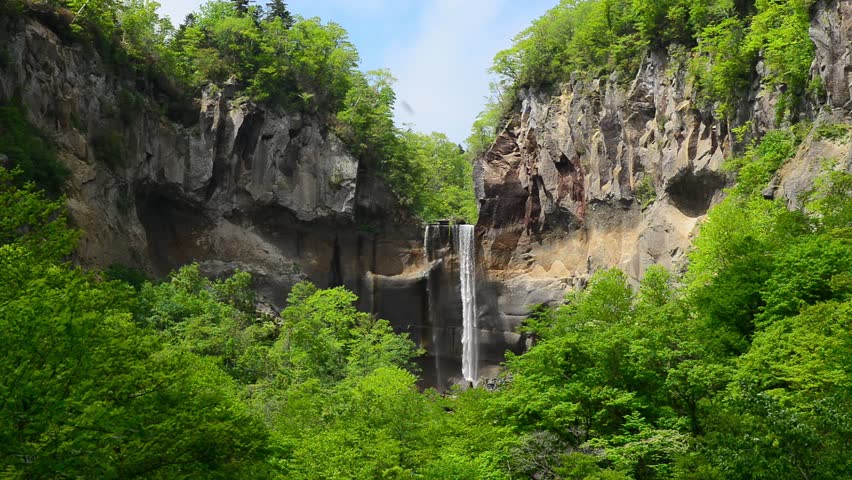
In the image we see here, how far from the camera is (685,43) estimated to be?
143 feet

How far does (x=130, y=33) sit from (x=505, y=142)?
2633 cm

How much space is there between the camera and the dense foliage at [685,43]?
33406 millimetres

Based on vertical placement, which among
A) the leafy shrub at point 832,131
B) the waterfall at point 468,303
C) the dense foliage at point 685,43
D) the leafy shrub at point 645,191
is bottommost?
the waterfall at point 468,303

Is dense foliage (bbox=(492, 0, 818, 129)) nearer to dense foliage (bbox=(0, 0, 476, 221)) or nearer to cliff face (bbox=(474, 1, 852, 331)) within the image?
cliff face (bbox=(474, 1, 852, 331))

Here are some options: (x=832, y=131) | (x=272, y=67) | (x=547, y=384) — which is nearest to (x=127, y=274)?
(x=272, y=67)

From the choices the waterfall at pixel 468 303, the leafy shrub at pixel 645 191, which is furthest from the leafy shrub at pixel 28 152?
the leafy shrub at pixel 645 191

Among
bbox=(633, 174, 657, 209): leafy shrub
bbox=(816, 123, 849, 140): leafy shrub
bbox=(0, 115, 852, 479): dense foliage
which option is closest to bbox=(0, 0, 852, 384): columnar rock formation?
bbox=(633, 174, 657, 209): leafy shrub

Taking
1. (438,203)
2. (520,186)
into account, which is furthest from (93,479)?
(438,203)

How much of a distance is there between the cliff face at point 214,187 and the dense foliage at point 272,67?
136cm

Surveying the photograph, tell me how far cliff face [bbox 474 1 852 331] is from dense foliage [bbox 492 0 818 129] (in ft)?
3.36

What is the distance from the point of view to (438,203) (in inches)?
2547

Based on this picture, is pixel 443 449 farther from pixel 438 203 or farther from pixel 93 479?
pixel 438 203

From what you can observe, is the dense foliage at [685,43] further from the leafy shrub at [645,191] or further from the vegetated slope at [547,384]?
the leafy shrub at [645,191]

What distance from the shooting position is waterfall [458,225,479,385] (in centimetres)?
5200
